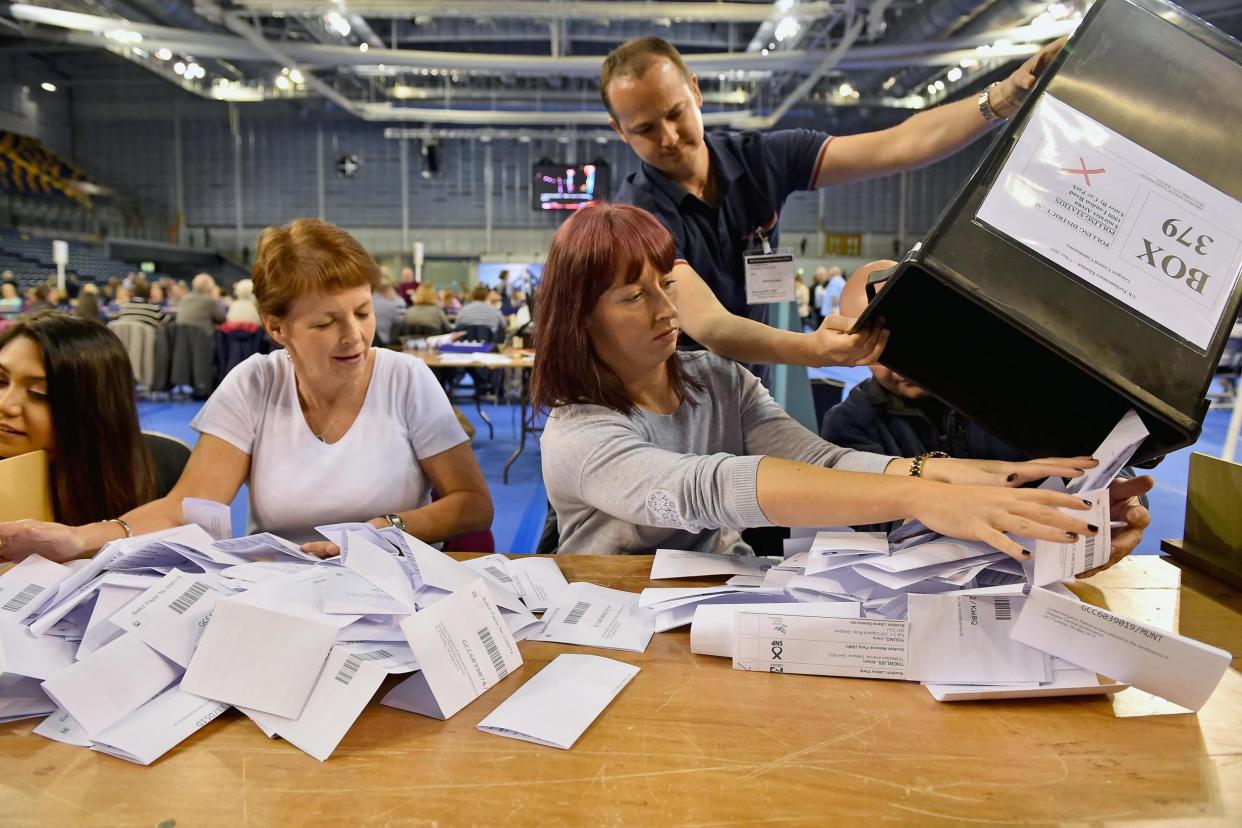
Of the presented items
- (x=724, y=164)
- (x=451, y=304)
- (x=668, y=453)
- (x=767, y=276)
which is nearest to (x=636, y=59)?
(x=724, y=164)

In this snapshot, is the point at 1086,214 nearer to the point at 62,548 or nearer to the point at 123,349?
the point at 62,548

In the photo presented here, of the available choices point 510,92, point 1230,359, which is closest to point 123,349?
point 1230,359

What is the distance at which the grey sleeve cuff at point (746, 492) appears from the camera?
1.03m

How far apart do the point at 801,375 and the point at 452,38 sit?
1154 centimetres

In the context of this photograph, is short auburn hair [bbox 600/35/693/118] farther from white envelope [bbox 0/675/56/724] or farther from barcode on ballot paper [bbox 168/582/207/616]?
white envelope [bbox 0/675/56/724]

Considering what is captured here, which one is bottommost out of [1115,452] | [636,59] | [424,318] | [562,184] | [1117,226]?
[1115,452]

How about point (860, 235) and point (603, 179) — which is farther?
point (860, 235)

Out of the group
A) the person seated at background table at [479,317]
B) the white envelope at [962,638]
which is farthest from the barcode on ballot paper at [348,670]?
the person seated at background table at [479,317]

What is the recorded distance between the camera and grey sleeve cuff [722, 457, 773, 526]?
1.03 metres

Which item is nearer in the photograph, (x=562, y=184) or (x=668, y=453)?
(x=668, y=453)

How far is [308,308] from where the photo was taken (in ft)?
4.99

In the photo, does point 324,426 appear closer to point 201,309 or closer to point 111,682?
point 111,682

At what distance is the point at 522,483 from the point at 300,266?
11.8 feet

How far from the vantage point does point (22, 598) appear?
96 cm
